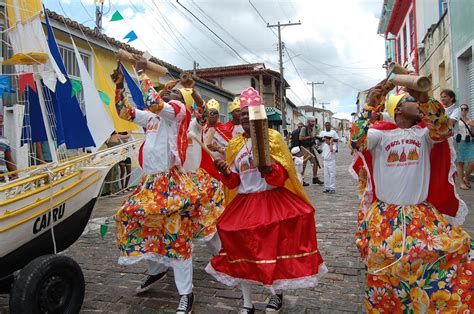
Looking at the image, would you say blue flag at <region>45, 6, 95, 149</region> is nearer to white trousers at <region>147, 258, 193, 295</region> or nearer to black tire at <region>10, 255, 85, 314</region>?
black tire at <region>10, 255, 85, 314</region>

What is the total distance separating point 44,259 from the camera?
105 inches

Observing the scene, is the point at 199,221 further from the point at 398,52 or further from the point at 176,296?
the point at 398,52

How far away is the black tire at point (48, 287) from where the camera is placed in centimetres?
250

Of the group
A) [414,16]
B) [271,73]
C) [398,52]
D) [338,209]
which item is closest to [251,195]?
[338,209]

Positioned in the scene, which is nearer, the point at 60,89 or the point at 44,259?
the point at 44,259

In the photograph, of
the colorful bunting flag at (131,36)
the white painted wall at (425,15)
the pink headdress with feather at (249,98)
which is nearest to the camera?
the pink headdress with feather at (249,98)

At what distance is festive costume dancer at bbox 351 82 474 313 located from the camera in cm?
214

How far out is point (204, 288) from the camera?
12.1 ft

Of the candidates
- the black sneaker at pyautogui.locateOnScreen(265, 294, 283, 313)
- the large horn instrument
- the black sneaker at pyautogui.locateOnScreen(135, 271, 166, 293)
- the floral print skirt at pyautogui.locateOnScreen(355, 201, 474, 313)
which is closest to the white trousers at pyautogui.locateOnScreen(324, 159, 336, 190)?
the black sneaker at pyautogui.locateOnScreen(135, 271, 166, 293)

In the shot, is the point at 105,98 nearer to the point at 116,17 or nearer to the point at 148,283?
the point at 116,17

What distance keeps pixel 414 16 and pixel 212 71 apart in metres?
15.7

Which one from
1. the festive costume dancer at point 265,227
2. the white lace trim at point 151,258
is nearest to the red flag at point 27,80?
the white lace trim at point 151,258

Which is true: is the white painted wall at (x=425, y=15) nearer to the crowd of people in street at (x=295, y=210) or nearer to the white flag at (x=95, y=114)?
the crowd of people in street at (x=295, y=210)

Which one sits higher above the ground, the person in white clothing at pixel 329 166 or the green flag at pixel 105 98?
the green flag at pixel 105 98
